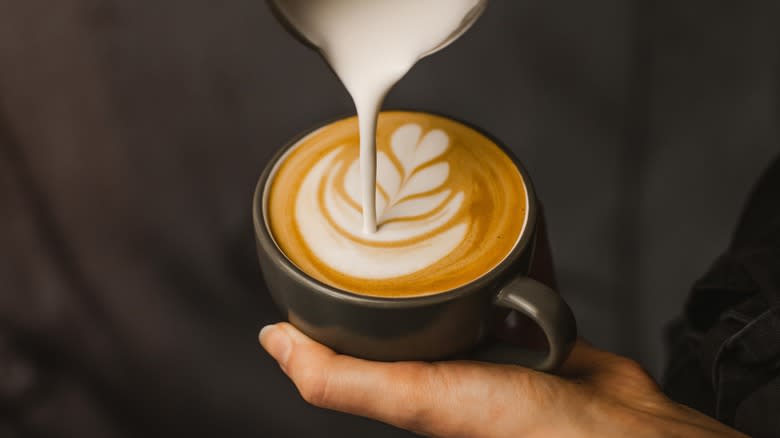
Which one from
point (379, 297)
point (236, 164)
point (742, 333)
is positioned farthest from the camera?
point (236, 164)

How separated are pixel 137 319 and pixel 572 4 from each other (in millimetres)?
894

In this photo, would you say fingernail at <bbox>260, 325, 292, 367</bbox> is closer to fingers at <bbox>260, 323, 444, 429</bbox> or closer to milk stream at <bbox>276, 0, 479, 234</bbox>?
fingers at <bbox>260, 323, 444, 429</bbox>

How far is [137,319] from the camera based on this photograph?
1229mm

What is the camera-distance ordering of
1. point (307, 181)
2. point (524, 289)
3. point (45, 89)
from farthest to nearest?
point (45, 89) → point (307, 181) → point (524, 289)

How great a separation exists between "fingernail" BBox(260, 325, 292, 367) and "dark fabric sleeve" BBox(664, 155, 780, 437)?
45cm

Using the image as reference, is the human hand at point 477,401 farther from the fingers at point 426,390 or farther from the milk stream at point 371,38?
the milk stream at point 371,38

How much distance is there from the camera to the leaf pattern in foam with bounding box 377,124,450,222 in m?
0.83

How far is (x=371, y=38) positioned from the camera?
763 millimetres

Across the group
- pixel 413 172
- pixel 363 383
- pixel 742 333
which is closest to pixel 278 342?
pixel 363 383

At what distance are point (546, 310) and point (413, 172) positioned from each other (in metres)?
0.24

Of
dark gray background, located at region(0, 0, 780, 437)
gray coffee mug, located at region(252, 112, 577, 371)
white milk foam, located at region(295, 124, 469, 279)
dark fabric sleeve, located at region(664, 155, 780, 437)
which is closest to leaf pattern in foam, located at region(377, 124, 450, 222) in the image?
white milk foam, located at region(295, 124, 469, 279)

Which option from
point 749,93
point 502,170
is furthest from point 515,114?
point 502,170

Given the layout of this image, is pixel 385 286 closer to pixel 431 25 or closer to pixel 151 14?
pixel 431 25

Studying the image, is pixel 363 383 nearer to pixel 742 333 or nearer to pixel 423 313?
pixel 423 313
